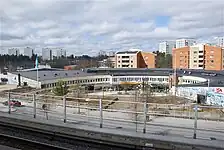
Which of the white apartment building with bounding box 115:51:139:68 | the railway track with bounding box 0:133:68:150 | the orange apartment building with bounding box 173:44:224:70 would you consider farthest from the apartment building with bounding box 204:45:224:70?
the railway track with bounding box 0:133:68:150

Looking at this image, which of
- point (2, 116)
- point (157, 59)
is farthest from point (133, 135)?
point (157, 59)

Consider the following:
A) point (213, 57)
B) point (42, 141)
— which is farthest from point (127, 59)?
point (42, 141)

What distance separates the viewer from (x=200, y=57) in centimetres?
8544

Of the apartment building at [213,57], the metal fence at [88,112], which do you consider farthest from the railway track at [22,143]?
the apartment building at [213,57]

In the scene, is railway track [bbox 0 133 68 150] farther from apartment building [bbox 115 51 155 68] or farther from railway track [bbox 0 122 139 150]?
apartment building [bbox 115 51 155 68]

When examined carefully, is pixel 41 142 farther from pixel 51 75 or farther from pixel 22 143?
pixel 51 75

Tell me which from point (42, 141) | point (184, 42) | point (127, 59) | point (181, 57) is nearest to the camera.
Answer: point (42, 141)

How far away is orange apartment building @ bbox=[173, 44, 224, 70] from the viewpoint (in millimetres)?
80562

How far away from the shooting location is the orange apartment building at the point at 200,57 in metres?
80.6

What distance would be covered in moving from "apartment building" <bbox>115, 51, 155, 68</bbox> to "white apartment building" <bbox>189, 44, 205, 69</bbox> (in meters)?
15.7

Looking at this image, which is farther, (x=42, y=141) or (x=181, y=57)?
(x=181, y=57)

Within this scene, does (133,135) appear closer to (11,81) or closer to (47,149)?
(47,149)

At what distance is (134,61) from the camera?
9531cm

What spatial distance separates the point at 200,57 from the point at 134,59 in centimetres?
2323
